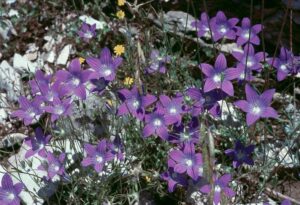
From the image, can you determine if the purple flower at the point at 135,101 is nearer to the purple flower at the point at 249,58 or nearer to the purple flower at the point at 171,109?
the purple flower at the point at 171,109

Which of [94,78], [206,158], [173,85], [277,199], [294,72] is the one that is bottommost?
[277,199]

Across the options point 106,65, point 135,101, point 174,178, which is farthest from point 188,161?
point 106,65

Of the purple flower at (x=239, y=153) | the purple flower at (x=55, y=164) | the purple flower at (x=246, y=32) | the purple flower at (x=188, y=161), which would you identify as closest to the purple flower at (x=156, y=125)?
the purple flower at (x=188, y=161)

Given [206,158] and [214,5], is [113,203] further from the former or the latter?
[214,5]

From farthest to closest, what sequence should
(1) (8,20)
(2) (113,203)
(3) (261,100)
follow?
(1) (8,20), (2) (113,203), (3) (261,100)

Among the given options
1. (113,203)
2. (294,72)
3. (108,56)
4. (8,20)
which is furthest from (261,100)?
(8,20)

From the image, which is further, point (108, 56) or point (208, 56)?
point (208, 56)

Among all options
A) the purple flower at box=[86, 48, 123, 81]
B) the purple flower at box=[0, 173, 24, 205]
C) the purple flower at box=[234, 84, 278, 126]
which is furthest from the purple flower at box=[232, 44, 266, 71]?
the purple flower at box=[0, 173, 24, 205]

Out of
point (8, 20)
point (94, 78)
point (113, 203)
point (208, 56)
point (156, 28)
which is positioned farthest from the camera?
point (8, 20)

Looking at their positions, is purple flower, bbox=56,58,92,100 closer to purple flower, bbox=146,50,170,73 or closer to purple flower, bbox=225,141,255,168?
purple flower, bbox=146,50,170,73
